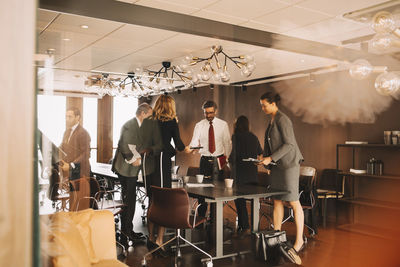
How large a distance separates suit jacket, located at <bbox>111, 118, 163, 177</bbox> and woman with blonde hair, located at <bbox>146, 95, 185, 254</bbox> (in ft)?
0.21

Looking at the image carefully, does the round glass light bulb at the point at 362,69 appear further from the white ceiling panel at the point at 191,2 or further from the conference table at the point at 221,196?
the conference table at the point at 221,196

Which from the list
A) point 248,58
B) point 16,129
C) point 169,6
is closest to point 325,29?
point 248,58

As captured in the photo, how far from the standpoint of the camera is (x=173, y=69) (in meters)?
5.11

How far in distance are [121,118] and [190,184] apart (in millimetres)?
1099

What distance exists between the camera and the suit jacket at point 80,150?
146 inches

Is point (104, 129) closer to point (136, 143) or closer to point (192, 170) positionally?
point (136, 143)

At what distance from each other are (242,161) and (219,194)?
1.55m

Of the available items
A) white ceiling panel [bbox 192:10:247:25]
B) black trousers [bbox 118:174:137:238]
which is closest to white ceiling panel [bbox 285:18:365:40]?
white ceiling panel [bbox 192:10:247:25]

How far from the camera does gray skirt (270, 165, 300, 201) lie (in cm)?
377

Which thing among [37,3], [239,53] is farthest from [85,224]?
[239,53]

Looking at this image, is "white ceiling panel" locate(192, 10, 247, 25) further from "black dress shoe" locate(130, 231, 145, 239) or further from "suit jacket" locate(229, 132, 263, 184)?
"black dress shoe" locate(130, 231, 145, 239)

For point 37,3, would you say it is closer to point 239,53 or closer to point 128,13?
point 128,13

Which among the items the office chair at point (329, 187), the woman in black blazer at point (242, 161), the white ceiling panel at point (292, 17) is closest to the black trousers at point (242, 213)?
the woman in black blazer at point (242, 161)

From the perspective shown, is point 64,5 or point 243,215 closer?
point 64,5
